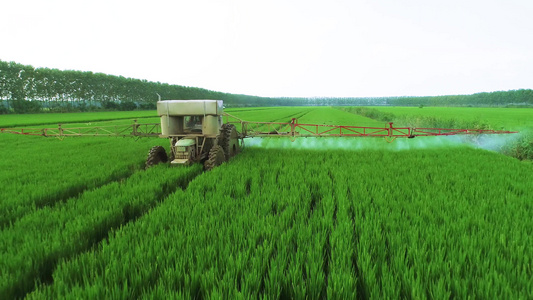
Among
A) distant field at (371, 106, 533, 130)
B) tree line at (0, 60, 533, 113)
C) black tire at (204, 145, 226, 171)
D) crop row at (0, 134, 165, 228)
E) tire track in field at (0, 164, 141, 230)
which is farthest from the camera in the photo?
tree line at (0, 60, 533, 113)

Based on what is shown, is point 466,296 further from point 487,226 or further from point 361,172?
point 361,172

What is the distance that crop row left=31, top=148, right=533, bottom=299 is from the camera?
225cm

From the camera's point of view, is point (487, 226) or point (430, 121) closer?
point (487, 226)

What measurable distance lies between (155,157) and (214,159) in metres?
2.08

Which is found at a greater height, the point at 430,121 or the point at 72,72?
the point at 72,72

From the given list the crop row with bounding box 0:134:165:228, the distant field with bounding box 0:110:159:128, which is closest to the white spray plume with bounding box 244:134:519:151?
the crop row with bounding box 0:134:165:228

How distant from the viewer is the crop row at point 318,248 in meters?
2.25

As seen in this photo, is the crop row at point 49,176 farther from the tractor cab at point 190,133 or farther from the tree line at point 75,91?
the tree line at point 75,91

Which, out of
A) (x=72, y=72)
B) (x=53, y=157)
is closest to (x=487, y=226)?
(x=53, y=157)

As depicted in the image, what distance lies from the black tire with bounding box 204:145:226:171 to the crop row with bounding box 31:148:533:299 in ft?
7.07

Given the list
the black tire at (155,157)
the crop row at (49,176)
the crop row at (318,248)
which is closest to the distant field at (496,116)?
the crop row at (318,248)

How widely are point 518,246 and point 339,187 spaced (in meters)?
2.89

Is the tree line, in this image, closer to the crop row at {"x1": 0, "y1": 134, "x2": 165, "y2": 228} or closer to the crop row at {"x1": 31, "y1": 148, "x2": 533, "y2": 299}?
the crop row at {"x1": 0, "y1": 134, "x2": 165, "y2": 228}

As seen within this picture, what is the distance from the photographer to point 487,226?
3381 millimetres
